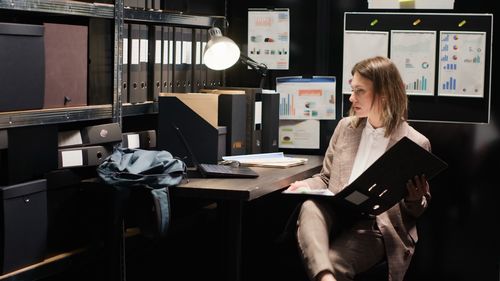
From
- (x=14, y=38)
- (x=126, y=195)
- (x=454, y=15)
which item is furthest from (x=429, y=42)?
(x=14, y=38)

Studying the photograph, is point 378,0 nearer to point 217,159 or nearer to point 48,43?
point 217,159

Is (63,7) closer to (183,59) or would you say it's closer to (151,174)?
(151,174)

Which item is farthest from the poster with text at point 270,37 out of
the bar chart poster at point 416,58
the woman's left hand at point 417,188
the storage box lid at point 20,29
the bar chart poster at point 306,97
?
the storage box lid at point 20,29

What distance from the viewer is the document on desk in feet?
12.0

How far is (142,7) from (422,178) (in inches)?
55.7

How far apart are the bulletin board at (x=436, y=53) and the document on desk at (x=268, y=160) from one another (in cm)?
72

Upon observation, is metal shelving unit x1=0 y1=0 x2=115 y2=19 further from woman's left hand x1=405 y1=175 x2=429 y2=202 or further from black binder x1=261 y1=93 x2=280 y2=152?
woman's left hand x1=405 y1=175 x2=429 y2=202

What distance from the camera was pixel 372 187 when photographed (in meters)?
3.10

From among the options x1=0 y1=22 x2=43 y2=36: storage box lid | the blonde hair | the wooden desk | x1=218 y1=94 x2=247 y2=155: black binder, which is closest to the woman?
the blonde hair

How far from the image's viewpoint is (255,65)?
13.8 feet

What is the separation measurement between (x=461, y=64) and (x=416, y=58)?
0.22 metres

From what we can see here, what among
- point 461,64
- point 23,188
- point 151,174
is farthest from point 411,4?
point 23,188

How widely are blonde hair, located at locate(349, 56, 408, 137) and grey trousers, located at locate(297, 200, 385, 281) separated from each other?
43 cm

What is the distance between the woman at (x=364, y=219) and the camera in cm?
319
